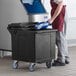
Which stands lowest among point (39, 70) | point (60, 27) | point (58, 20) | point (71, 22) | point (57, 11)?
point (39, 70)

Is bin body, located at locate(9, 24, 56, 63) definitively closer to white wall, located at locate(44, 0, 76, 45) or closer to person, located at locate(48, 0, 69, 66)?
person, located at locate(48, 0, 69, 66)

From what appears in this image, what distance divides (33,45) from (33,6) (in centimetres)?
121

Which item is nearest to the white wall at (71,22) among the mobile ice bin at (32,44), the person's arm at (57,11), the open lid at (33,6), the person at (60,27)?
the open lid at (33,6)

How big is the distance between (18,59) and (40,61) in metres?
0.43

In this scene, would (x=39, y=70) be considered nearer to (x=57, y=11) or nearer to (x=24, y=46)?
(x=24, y=46)

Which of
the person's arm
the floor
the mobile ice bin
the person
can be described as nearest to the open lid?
the person

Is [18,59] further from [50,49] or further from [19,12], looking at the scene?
[19,12]

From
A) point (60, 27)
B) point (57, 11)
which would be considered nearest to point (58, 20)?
point (60, 27)

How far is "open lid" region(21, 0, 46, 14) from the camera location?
21.3ft

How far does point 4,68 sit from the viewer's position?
6012 millimetres

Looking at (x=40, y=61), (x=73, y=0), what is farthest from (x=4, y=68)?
(x=73, y=0)

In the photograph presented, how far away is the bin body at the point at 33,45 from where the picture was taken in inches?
221

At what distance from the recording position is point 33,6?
653 centimetres

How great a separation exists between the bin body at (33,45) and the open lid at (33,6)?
2.85 feet
